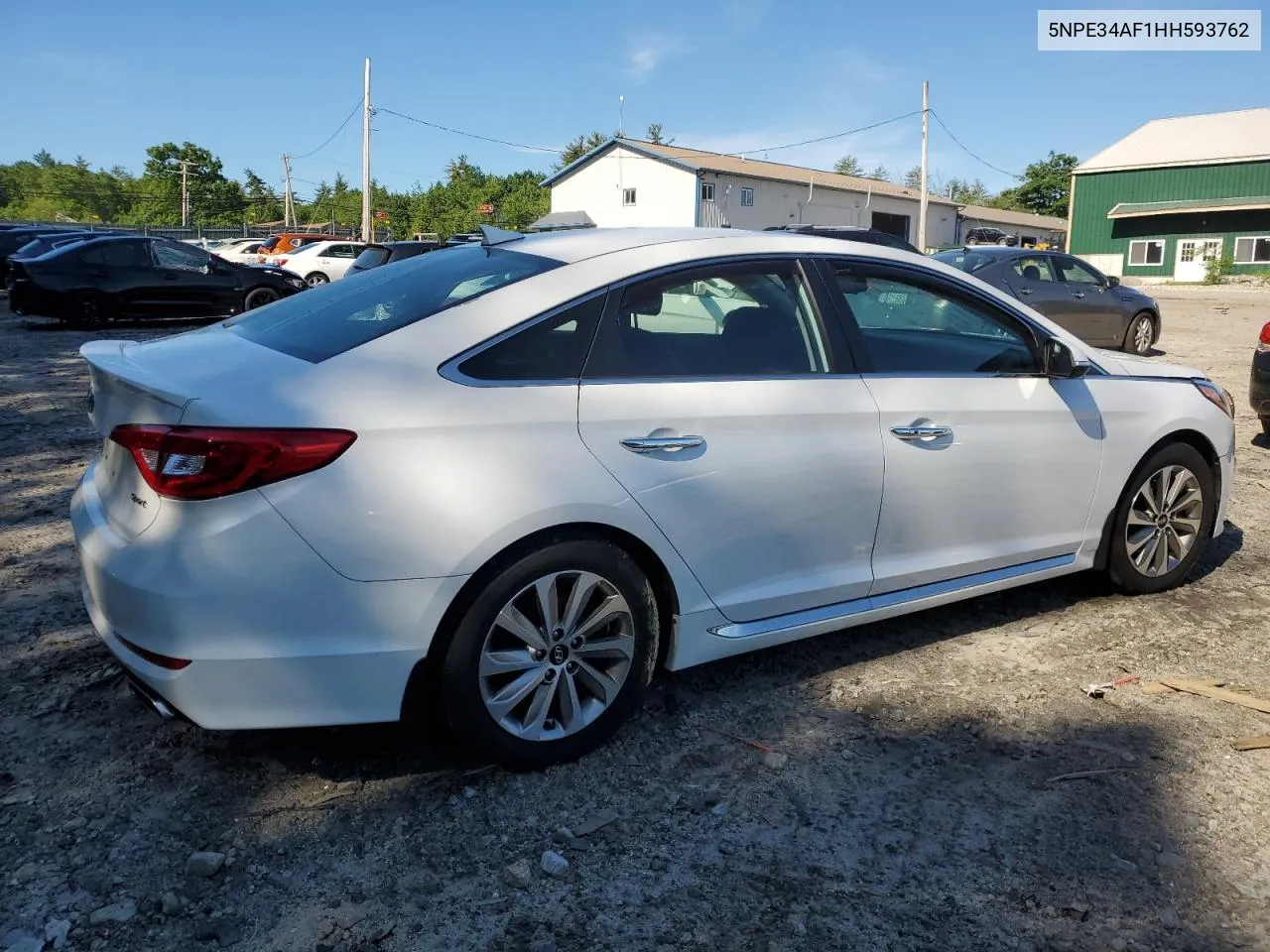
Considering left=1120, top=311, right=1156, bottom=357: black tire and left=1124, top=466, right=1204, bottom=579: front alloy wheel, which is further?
left=1120, top=311, right=1156, bottom=357: black tire

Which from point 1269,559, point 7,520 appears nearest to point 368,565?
point 7,520

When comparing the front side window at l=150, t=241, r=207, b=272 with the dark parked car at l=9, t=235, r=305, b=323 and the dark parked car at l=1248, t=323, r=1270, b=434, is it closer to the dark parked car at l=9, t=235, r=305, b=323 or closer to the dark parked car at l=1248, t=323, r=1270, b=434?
the dark parked car at l=9, t=235, r=305, b=323

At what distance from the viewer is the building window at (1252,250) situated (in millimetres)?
41906

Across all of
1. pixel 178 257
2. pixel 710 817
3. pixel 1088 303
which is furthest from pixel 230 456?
pixel 178 257

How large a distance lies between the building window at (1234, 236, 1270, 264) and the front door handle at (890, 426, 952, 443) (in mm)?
46765

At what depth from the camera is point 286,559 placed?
246cm

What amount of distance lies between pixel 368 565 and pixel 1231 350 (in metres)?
16.2

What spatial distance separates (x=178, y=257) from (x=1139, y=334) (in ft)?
47.0

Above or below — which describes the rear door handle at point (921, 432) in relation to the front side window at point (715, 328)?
below

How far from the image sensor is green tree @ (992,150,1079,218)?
81812 millimetres

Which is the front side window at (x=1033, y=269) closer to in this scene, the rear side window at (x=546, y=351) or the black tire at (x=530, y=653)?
the rear side window at (x=546, y=351)

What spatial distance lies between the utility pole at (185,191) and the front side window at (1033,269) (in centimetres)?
6715

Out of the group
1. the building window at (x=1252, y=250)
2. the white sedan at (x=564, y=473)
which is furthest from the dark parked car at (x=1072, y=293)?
the building window at (x=1252, y=250)

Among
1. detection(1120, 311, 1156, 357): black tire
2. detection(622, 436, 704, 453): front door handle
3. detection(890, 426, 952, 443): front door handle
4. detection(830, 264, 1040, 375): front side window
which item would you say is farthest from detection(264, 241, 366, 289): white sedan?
detection(622, 436, 704, 453): front door handle
